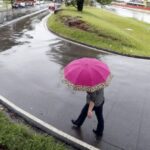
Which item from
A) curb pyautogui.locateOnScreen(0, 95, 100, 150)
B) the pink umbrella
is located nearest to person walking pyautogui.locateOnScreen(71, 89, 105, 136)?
the pink umbrella

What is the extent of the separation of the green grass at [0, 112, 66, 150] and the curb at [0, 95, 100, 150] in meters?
0.23

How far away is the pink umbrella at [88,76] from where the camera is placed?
638cm

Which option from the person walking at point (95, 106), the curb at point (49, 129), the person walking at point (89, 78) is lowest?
the curb at point (49, 129)

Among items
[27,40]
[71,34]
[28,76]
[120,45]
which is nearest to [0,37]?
[27,40]

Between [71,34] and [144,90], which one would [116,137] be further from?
[71,34]

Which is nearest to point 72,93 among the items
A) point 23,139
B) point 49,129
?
point 49,129

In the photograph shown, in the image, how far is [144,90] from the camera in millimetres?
11125

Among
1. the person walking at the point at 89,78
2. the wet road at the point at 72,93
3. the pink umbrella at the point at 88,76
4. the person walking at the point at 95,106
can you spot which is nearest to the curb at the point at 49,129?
the wet road at the point at 72,93

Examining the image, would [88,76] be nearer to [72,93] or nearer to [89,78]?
[89,78]

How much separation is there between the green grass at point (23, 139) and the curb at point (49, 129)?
23 centimetres

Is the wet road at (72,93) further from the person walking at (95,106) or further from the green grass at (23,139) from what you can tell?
the green grass at (23,139)

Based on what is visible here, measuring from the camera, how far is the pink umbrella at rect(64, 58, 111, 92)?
638cm

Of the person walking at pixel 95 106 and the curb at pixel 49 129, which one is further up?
the person walking at pixel 95 106

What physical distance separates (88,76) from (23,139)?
6.37 ft
